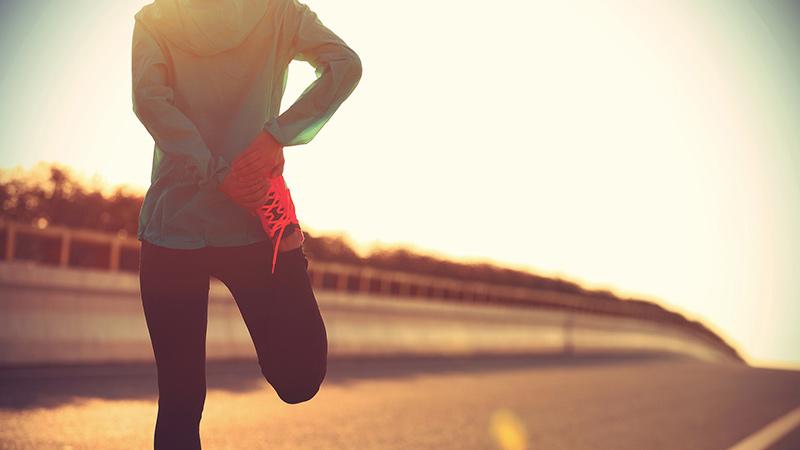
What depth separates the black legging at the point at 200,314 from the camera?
11.4 ft

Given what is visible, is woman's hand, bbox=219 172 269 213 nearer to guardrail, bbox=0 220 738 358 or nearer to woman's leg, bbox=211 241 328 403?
woman's leg, bbox=211 241 328 403

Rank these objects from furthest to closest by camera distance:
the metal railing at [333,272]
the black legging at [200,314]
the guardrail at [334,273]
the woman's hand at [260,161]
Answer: the guardrail at [334,273]
the metal railing at [333,272]
the black legging at [200,314]
the woman's hand at [260,161]

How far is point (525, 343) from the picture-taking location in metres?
26.1

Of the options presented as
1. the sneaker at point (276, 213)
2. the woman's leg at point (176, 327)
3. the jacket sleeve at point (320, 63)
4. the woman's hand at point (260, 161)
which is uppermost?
the jacket sleeve at point (320, 63)

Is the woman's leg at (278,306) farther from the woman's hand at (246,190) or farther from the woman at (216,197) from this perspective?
the woman's hand at (246,190)

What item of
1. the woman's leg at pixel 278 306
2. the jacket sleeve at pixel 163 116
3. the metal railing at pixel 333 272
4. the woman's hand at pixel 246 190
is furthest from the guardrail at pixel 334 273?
the woman's hand at pixel 246 190

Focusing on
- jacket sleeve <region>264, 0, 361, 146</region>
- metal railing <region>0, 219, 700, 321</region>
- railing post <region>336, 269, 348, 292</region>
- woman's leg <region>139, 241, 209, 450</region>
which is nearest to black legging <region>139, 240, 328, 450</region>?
woman's leg <region>139, 241, 209, 450</region>

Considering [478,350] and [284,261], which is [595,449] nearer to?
[284,261]

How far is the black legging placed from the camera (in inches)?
137

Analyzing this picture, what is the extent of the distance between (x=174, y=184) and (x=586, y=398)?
10.1 m

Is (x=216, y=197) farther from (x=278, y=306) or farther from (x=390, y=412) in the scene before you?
(x=390, y=412)

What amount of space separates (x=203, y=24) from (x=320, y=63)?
0.44 m

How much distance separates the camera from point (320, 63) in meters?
3.75

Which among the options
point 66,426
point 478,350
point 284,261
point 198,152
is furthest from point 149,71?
point 478,350
